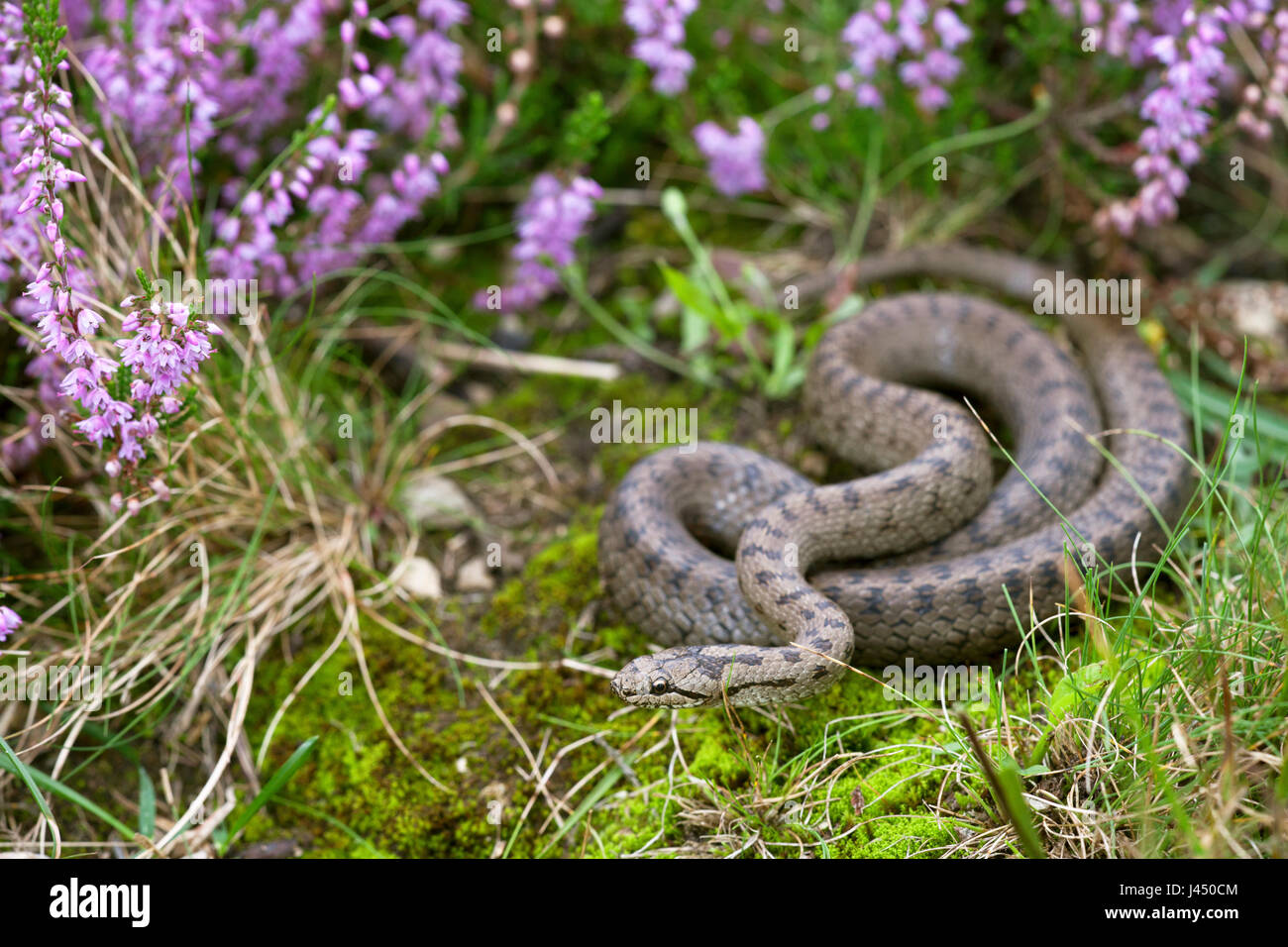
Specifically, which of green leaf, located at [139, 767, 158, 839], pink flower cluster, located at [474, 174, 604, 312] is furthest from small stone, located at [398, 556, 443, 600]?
pink flower cluster, located at [474, 174, 604, 312]

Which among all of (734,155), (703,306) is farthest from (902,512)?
(734,155)

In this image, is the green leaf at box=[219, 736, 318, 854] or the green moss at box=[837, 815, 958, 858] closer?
the green moss at box=[837, 815, 958, 858]

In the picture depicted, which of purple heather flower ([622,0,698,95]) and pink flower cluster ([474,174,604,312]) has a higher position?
purple heather flower ([622,0,698,95])

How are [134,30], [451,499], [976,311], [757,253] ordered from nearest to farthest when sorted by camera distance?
[134,30] < [451,499] < [976,311] < [757,253]

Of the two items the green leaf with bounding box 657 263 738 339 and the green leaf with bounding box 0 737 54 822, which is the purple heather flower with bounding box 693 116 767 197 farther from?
the green leaf with bounding box 0 737 54 822

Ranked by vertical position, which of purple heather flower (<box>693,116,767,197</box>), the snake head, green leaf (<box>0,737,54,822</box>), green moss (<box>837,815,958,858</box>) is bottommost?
green moss (<box>837,815,958,858</box>)

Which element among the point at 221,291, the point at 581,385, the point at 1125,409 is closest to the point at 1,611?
the point at 221,291

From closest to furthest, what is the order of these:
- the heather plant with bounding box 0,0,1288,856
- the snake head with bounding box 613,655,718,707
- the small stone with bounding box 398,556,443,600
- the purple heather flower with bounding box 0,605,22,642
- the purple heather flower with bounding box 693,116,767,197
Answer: the purple heather flower with bounding box 0,605,22,642, the heather plant with bounding box 0,0,1288,856, the snake head with bounding box 613,655,718,707, the small stone with bounding box 398,556,443,600, the purple heather flower with bounding box 693,116,767,197

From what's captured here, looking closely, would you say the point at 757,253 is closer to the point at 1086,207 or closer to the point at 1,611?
the point at 1086,207
